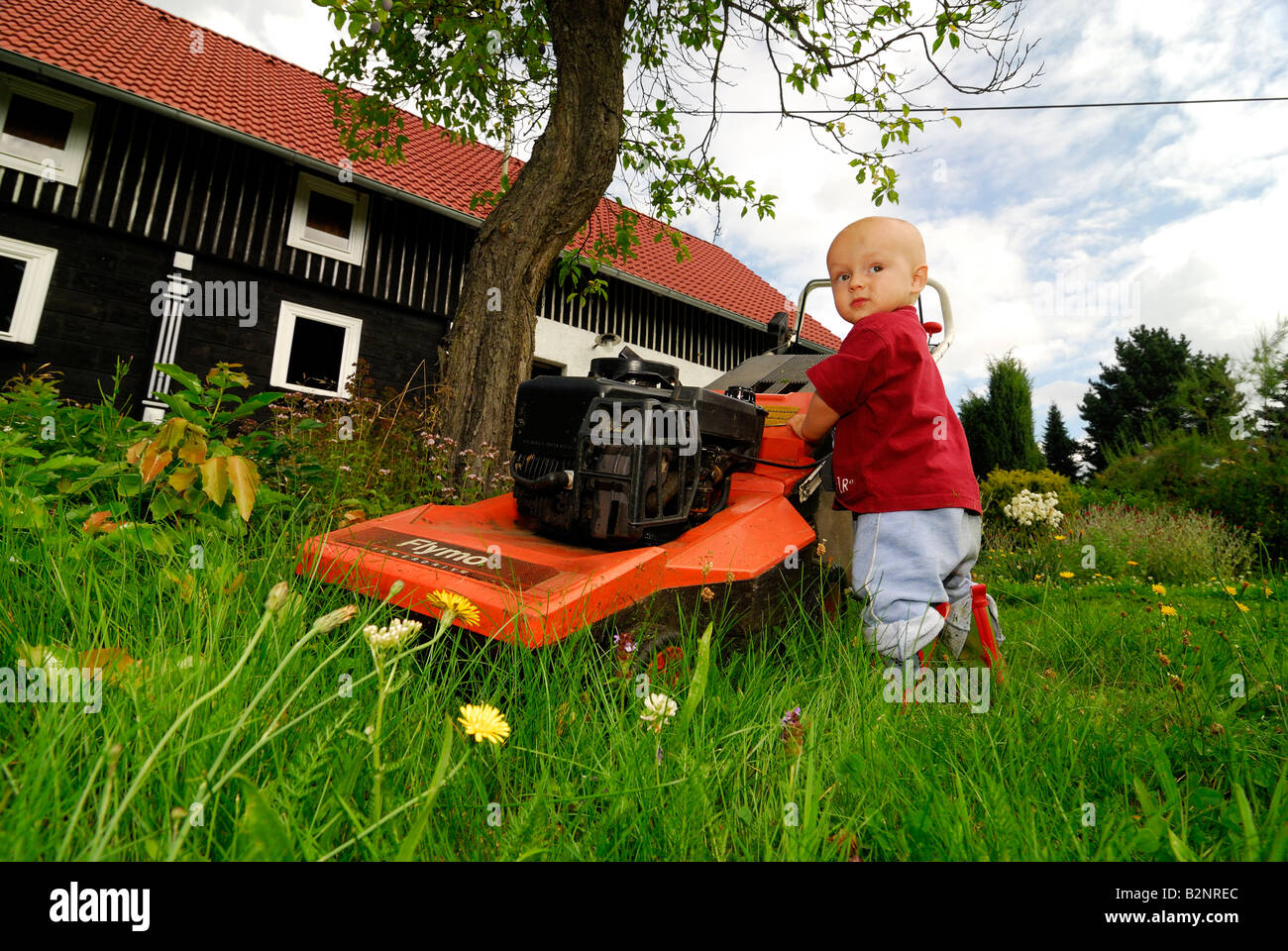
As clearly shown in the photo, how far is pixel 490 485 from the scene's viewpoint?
4031 mm

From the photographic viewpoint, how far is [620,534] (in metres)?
1.94

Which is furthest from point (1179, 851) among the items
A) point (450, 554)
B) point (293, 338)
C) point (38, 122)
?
point (38, 122)

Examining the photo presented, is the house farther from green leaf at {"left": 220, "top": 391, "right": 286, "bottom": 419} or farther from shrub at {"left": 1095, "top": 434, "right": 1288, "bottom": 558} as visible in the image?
green leaf at {"left": 220, "top": 391, "right": 286, "bottom": 419}

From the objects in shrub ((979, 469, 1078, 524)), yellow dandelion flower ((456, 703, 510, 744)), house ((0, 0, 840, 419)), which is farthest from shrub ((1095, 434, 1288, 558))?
yellow dandelion flower ((456, 703, 510, 744))

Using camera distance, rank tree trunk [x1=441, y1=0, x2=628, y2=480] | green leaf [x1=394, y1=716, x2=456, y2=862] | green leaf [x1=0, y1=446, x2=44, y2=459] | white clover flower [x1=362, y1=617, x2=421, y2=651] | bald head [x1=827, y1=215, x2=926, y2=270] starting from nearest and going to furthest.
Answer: green leaf [x1=394, y1=716, x2=456, y2=862], white clover flower [x1=362, y1=617, x2=421, y2=651], bald head [x1=827, y1=215, x2=926, y2=270], green leaf [x1=0, y1=446, x2=44, y2=459], tree trunk [x1=441, y1=0, x2=628, y2=480]

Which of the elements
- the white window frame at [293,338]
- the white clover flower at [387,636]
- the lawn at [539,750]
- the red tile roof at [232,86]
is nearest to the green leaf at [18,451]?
the lawn at [539,750]

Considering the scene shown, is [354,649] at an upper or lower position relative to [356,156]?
lower

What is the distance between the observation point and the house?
8016 mm

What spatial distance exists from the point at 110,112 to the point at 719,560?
1018 cm

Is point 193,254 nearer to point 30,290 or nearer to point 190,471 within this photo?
point 30,290

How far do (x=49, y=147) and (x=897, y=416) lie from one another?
33.4ft

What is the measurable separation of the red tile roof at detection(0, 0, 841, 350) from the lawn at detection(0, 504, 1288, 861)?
5.40 m
